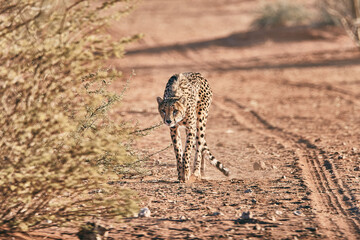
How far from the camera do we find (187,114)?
7.43 m

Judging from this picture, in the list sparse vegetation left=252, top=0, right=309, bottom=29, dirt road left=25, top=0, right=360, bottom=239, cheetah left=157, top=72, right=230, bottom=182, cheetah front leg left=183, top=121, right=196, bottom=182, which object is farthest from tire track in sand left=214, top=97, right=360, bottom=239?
sparse vegetation left=252, top=0, right=309, bottom=29

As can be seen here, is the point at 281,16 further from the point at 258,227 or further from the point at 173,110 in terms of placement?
the point at 258,227


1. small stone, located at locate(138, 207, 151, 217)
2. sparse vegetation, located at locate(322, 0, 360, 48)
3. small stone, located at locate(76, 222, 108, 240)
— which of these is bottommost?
sparse vegetation, located at locate(322, 0, 360, 48)

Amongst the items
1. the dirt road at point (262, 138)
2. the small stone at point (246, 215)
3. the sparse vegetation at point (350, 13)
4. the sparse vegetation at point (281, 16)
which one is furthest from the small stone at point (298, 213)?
the sparse vegetation at point (281, 16)

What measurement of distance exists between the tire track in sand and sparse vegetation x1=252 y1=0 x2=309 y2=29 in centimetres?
1733

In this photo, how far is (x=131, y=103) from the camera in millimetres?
14414

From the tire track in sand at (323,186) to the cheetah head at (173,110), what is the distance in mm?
1850

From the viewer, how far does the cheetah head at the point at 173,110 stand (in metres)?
7.04

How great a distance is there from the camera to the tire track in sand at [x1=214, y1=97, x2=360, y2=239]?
5562 mm

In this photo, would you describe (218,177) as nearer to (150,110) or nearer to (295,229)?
(295,229)

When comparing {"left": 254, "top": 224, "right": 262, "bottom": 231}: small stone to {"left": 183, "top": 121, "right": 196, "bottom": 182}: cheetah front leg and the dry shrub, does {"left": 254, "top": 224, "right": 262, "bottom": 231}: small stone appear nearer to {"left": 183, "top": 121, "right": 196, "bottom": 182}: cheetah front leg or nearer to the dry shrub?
the dry shrub

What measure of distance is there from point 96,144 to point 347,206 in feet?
10.4

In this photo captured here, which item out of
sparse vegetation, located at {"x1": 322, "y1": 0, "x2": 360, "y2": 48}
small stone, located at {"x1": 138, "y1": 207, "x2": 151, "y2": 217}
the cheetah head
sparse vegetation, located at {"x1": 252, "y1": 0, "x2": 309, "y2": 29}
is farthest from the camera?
sparse vegetation, located at {"x1": 252, "y1": 0, "x2": 309, "y2": 29}

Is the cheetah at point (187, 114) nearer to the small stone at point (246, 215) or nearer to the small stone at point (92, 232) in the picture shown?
the small stone at point (246, 215)
